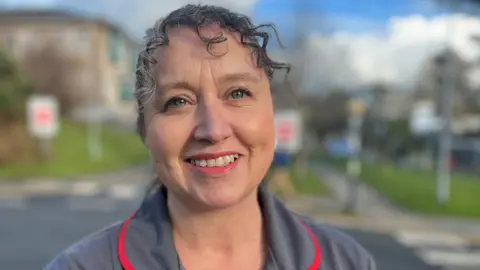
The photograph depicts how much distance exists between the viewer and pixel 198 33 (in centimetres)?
108

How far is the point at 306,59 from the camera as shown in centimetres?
1494

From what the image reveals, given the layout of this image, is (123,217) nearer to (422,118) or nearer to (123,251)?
(123,251)

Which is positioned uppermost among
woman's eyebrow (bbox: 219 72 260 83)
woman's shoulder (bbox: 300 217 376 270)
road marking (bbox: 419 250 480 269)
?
woman's eyebrow (bbox: 219 72 260 83)

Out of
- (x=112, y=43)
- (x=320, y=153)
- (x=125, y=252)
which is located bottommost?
(x=320, y=153)

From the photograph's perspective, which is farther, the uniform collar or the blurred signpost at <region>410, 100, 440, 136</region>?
the blurred signpost at <region>410, 100, 440, 136</region>

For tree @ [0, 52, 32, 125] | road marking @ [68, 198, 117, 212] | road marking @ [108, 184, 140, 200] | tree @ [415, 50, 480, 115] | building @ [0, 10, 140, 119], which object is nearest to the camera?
road marking @ [68, 198, 117, 212]

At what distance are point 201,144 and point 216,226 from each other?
0.21 meters

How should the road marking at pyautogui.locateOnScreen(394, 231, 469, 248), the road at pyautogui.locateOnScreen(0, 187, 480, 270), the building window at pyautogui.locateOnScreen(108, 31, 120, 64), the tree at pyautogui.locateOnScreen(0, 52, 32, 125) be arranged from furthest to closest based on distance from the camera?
the building window at pyautogui.locateOnScreen(108, 31, 120, 64), the tree at pyautogui.locateOnScreen(0, 52, 32, 125), the road marking at pyautogui.locateOnScreen(394, 231, 469, 248), the road at pyautogui.locateOnScreen(0, 187, 480, 270)

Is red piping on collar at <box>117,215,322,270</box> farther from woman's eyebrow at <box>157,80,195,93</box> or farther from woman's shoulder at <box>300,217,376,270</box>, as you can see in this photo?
woman's eyebrow at <box>157,80,195,93</box>

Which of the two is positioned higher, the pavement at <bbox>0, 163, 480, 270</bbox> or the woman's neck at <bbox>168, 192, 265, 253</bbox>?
the woman's neck at <bbox>168, 192, 265, 253</bbox>

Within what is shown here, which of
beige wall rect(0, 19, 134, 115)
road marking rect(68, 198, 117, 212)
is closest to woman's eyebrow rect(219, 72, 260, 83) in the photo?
road marking rect(68, 198, 117, 212)

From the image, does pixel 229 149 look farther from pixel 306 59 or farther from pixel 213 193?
pixel 306 59

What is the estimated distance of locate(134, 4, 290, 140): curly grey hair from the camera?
1.08 metres

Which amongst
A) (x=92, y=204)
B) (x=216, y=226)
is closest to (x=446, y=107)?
(x=92, y=204)
